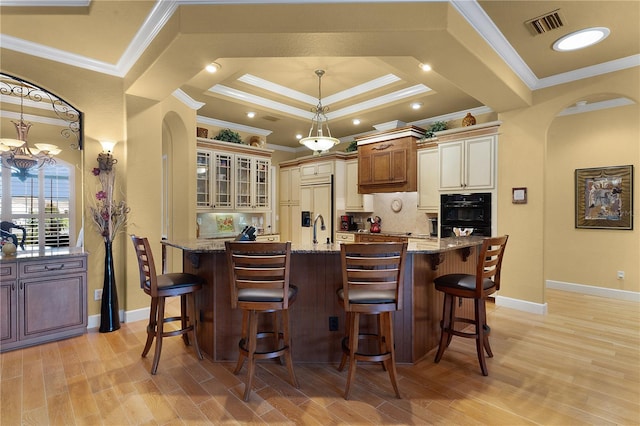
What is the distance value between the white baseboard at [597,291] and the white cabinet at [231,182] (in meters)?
5.17

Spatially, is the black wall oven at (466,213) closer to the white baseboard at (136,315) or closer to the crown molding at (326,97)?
the crown molding at (326,97)

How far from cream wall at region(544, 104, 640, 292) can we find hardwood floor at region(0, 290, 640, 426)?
6.42 ft

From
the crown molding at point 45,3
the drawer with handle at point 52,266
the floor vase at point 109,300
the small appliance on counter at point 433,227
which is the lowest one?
the floor vase at point 109,300

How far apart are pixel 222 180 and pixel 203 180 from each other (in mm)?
352

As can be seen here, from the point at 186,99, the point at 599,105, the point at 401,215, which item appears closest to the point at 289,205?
the point at 401,215

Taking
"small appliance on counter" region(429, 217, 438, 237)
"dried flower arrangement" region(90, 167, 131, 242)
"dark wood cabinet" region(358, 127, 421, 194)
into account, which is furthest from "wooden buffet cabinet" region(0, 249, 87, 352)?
"small appliance on counter" region(429, 217, 438, 237)

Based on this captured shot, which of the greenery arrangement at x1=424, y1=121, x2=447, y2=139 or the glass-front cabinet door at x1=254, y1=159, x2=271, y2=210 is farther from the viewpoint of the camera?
the glass-front cabinet door at x1=254, y1=159, x2=271, y2=210

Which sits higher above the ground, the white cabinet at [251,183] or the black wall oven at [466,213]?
the white cabinet at [251,183]

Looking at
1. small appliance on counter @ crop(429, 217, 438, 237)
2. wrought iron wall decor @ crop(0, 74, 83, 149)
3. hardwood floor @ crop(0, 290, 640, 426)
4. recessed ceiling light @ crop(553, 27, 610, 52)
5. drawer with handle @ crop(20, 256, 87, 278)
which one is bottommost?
hardwood floor @ crop(0, 290, 640, 426)

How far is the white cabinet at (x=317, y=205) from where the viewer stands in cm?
649

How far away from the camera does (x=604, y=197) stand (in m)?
4.74

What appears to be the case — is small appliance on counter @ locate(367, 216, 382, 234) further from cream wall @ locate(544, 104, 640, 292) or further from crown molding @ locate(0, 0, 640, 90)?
crown molding @ locate(0, 0, 640, 90)

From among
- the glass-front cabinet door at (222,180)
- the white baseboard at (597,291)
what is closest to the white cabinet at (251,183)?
the glass-front cabinet door at (222,180)

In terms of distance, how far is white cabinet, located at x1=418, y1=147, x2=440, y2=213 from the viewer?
5.23 meters
